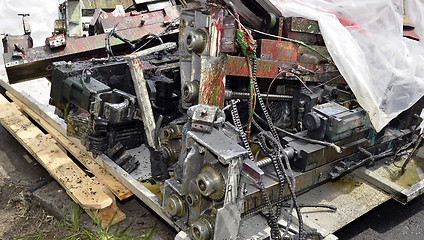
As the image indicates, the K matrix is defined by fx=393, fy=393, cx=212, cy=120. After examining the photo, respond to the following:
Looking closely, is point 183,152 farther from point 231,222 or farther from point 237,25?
point 237,25

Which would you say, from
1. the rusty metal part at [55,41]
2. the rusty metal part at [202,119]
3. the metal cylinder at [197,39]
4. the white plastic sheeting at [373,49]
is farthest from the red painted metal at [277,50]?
the rusty metal part at [55,41]

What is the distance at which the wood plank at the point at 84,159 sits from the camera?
9.50 feet

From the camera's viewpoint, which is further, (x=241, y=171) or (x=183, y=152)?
(x=183, y=152)

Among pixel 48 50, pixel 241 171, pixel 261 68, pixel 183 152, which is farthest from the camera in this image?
pixel 48 50

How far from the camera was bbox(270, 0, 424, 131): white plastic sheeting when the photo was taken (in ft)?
8.77

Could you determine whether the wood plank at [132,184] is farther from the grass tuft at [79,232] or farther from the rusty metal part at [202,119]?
the rusty metal part at [202,119]

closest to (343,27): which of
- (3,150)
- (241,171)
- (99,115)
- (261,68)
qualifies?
(261,68)

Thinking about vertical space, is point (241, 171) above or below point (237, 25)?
below

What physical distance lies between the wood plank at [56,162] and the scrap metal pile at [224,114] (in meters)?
0.24

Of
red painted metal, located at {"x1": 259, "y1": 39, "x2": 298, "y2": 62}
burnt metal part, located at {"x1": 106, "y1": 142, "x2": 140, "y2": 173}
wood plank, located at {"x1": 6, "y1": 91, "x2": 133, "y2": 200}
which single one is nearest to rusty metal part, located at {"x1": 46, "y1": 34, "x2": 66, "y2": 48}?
wood plank, located at {"x1": 6, "y1": 91, "x2": 133, "y2": 200}

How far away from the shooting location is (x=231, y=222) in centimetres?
211

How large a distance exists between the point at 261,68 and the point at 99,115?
1.23 m

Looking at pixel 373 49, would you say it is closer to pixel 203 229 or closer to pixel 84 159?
pixel 203 229

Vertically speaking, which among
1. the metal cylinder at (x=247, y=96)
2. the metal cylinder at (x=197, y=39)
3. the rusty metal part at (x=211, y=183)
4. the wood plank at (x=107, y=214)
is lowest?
the wood plank at (x=107, y=214)
